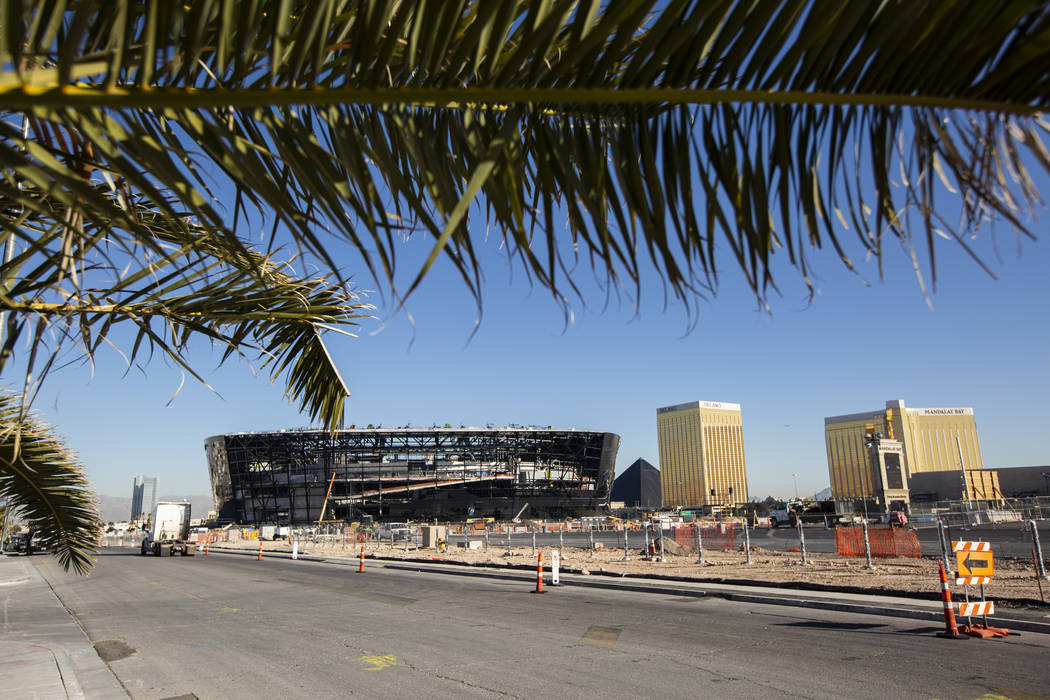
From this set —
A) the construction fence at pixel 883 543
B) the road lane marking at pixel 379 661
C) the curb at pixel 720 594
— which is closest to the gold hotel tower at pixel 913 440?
the construction fence at pixel 883 543

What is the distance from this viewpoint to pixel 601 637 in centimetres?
1041

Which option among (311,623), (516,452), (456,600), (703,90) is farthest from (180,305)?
(516,452)

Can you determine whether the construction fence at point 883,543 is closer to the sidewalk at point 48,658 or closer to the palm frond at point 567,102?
the sidewalk at point 48,658

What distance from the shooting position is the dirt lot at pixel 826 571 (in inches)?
571

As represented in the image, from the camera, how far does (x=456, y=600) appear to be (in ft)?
52.0

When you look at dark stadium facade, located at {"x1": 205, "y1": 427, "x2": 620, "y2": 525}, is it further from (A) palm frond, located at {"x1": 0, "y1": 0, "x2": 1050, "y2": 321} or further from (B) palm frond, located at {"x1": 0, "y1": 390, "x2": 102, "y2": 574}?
(A) palm frond, located at {"x1": 0, "y1": 0, "x2": 1050, "y2": 321}

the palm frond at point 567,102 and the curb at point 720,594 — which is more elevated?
the palm frond at point 567,102

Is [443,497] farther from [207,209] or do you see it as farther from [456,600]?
[207,209]

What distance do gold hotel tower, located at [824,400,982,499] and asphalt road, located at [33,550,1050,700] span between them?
165926mm

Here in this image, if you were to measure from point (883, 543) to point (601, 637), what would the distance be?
18071 millimetres

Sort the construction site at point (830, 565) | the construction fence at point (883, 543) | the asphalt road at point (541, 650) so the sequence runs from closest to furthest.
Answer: the asphalt road at point (541, 650) < the construction site at point (830, 565) < the construction fence at point (883, 543)

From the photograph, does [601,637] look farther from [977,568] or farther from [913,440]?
[913,440]

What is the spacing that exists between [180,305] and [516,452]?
109831 mm

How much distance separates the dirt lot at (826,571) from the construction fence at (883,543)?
1.61ft
